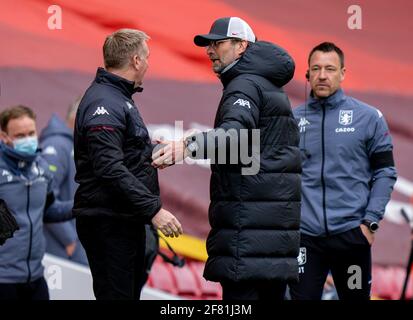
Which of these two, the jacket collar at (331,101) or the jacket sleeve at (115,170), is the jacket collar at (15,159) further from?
the jacket collar at (331,101)

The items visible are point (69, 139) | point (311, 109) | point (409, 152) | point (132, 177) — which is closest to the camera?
point (132, 177)

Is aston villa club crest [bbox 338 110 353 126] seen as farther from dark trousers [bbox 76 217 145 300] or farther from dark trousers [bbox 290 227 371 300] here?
dark trousers [bbox 76 217 145 300]

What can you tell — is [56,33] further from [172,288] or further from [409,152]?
[409,152]

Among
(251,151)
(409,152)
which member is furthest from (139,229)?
(409,152)

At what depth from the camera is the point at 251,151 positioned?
5.21 metres

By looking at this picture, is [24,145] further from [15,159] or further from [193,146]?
[193,146]

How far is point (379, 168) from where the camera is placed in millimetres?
6293

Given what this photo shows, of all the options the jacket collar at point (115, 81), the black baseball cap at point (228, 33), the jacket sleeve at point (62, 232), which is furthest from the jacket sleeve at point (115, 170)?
the jacket sleeve at point (62, 232)

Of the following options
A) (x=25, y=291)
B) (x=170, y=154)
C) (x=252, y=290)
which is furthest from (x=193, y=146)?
(x=25, y=291)

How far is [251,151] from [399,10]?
12.8 feet

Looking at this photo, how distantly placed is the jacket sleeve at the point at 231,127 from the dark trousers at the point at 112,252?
48 centimetres

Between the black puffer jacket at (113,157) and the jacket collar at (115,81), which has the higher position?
the jacket collar at (115,81)

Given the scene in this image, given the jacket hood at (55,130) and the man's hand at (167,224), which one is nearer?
the man's hand at (167,224)

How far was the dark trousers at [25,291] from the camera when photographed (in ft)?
21.0
